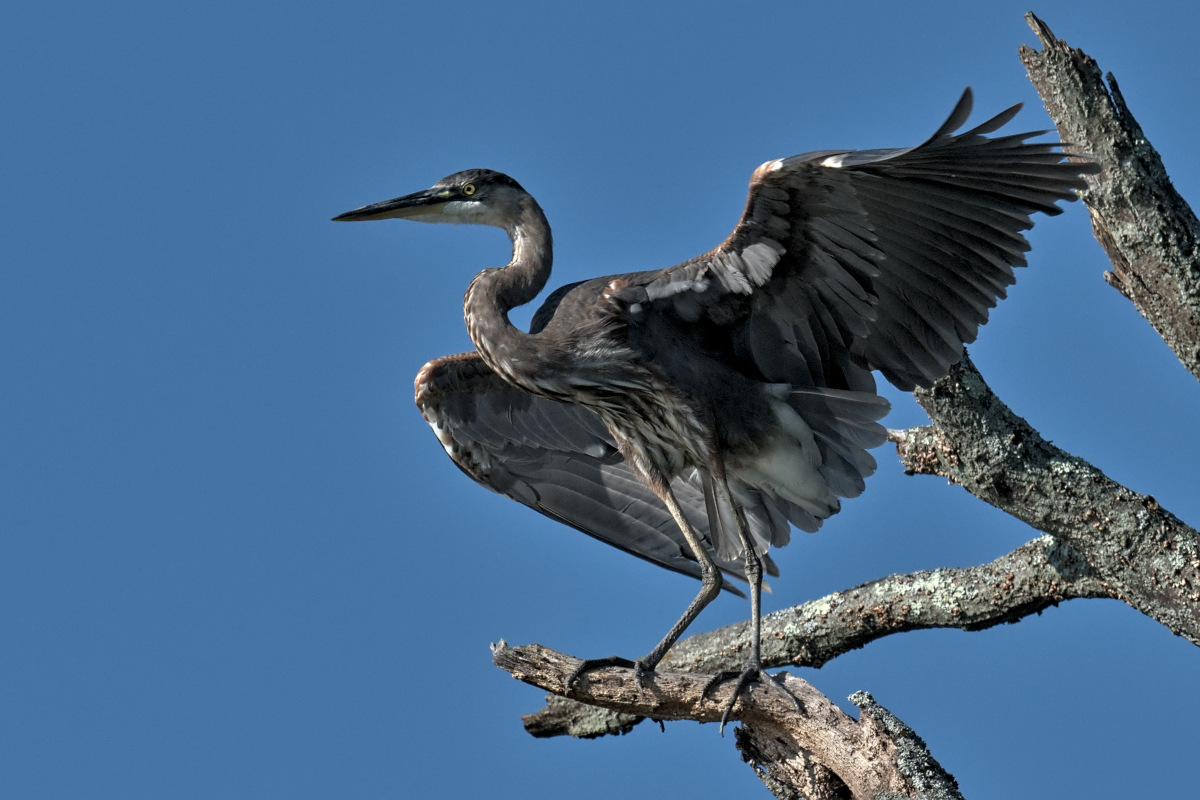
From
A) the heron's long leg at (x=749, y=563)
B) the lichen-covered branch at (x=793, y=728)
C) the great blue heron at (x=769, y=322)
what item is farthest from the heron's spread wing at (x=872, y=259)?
the lichen-covered branch at (x=793, y=728)

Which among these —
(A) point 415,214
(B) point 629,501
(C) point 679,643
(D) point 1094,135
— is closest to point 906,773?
(C) point 679,643

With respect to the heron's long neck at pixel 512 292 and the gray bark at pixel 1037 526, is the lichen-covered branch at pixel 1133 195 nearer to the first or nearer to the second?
the gray bark at pixel 1037 526

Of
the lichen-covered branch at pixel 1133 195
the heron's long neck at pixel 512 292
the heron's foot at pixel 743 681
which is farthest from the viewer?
the lichen-covered branch at pixel 1133 195

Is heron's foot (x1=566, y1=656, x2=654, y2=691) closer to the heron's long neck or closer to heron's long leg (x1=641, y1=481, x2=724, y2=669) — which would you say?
heron's long leg (x1=641, y1=481, x2=724, y2=669)

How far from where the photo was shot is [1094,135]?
208 inches

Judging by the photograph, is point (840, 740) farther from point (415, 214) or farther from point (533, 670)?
point (415, 214)

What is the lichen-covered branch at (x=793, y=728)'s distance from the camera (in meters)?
4.31

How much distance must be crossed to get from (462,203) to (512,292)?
596 millimetres

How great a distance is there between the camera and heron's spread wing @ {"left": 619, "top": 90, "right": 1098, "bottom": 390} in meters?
4.43

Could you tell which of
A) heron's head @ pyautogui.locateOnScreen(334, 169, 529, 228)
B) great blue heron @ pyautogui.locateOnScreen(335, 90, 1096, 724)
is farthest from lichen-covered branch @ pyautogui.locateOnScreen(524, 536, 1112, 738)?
heron's head @ pyautogui.locateOnScreen(334, 169, 529, 228)

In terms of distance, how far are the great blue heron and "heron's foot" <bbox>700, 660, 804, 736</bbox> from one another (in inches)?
0.9

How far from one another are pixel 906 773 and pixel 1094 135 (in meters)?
2.78

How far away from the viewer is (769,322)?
5.05m

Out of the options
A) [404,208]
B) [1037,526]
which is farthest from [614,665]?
[404,208]
